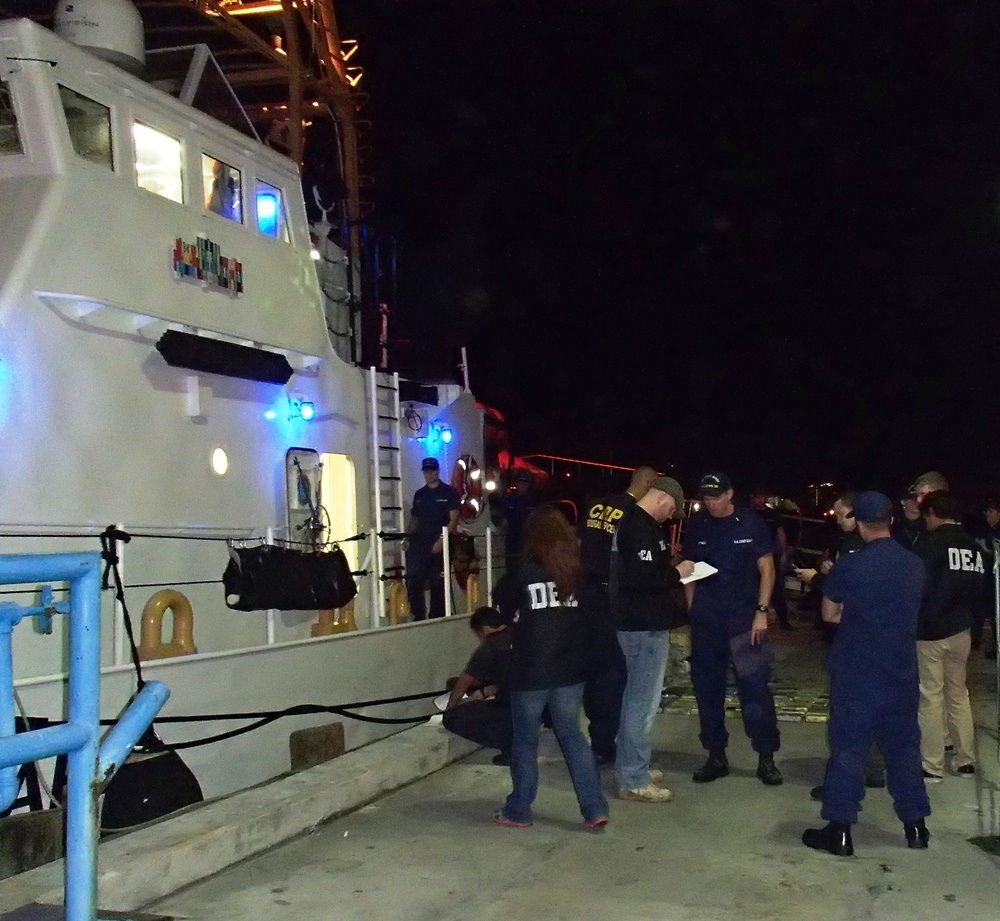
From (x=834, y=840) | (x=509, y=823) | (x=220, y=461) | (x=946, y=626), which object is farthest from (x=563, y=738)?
(x=220, y=461)

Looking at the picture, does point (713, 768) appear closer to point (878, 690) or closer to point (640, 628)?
point (640, 628)

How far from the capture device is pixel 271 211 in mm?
8969

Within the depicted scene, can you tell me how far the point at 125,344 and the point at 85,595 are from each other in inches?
173

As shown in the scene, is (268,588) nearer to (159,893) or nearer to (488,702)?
(488,702)

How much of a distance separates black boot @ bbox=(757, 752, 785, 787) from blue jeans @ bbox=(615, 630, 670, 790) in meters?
0.76

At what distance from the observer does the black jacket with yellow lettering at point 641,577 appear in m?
5.92

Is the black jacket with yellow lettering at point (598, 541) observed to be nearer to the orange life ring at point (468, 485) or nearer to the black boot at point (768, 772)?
the black boot at point (768, 772)

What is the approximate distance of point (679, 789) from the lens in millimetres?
6176

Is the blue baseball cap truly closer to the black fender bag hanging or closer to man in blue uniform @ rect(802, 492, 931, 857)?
man in blue uniform @ rect(802, 492, 931, 857)

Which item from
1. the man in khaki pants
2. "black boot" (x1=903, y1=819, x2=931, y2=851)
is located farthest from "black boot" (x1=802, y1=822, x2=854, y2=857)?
the man in khaki pants

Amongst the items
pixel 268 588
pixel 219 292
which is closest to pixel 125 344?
pixel 219 292

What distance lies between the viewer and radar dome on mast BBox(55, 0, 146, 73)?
7.77 meters

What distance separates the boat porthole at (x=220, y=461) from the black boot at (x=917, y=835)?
5.09 metres

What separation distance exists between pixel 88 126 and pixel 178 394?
1.83m
